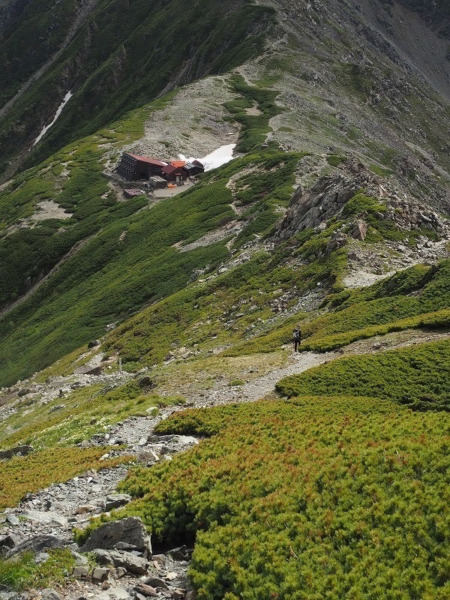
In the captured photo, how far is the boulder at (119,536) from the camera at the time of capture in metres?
16.9

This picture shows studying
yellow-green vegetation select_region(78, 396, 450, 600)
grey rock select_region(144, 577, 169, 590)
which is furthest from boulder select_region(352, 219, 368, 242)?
grey rock select_region(144, 577, 169, 590)

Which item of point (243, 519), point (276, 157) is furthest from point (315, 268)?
point (276, 157)

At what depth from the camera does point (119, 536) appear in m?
17.1

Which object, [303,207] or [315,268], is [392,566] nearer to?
[315,268]

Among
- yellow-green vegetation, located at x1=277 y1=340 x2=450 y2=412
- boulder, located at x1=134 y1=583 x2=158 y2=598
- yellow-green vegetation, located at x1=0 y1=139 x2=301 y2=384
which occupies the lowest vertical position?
yellow-green vegetation, located at x1=0 y1=139 x2=301 y2=384

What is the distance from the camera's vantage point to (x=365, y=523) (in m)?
15.6

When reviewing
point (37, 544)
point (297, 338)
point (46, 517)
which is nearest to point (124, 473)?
point (46, 517)

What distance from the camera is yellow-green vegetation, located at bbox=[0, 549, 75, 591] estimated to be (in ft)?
47.8

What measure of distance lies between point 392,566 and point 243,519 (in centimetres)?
462

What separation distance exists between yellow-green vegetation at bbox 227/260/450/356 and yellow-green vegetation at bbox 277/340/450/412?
476 centimetres

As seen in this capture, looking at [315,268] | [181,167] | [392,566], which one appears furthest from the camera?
[181,167]

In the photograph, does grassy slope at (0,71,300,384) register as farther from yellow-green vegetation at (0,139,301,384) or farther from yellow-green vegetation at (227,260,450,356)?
yellow-green vegetation at (227,260,450,356)

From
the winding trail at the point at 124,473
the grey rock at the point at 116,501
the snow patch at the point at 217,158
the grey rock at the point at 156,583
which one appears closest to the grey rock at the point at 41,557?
the winding trail at the point at 124,473

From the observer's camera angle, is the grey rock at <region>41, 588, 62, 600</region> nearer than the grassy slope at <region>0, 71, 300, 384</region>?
Yes
